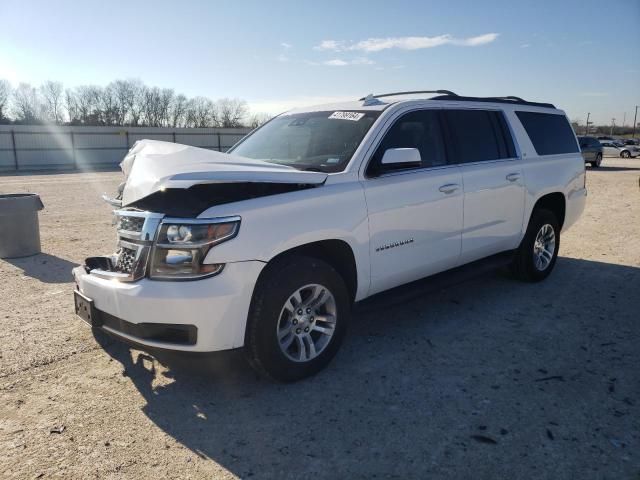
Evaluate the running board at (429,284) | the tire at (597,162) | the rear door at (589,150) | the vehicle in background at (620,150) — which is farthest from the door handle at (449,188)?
the vehicle in background at (620,150)

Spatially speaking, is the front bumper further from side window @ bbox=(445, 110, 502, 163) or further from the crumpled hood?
side window @ bbox=(445, 110, 502, 163)

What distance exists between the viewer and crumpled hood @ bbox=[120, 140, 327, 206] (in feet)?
10.2

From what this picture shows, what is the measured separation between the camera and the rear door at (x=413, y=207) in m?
3.90

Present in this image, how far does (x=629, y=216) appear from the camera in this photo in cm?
1066

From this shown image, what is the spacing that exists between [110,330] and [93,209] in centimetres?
973

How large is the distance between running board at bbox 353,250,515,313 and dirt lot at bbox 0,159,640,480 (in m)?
0.40

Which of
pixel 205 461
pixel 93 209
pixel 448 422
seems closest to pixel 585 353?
pixel 448 422

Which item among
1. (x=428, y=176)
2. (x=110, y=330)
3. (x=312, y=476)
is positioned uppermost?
(x=428, y=176)

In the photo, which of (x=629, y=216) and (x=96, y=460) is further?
(x=629, y=216)

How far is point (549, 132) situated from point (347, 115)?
3026 millimetres

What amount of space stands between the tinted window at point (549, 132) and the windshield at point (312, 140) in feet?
7.88

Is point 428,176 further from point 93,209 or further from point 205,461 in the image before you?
point 93,209

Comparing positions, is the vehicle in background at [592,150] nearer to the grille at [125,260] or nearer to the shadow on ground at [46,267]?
the shadow on ground at [46,267]

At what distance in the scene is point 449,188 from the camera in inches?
175
